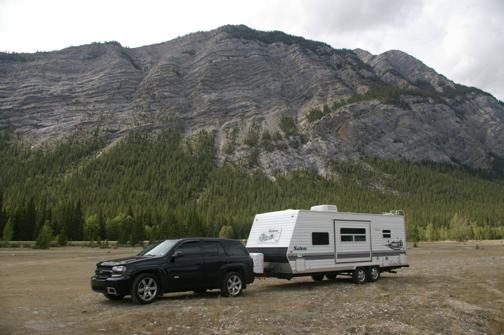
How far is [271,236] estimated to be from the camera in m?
21.3

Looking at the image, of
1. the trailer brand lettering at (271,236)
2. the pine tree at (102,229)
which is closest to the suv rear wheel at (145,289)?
the trailer brand lettering at (271,236)

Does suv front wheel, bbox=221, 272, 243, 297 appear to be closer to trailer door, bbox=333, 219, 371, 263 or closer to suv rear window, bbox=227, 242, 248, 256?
suv rear window, bbox=227, 242, 248, 256

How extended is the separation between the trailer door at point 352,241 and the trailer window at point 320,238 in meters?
0.62

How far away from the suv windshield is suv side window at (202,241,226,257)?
1.20 meters

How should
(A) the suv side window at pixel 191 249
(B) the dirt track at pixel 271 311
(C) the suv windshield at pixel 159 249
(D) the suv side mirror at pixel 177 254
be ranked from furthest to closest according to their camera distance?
1. (A) the suv side window at pixel 191 249
2. (C) the suv windshield at pixel 159 249
3. (D) the suv side mirror at pixel 177 254
4. (B) the dirt track at pixel 271 311

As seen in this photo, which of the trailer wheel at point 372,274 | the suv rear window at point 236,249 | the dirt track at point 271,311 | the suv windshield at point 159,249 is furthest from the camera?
the trailer wheel at point 372,274

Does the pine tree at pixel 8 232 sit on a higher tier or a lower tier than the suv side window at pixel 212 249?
higher

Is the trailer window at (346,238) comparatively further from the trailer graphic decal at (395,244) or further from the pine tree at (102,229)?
the pine tree at (102,229)

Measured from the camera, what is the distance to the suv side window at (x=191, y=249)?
16.4 metres

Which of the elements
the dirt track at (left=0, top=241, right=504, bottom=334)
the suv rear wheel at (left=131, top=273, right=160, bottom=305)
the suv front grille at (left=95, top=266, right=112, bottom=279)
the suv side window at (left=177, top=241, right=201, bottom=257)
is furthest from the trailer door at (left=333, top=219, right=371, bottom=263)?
the suv front grille at (left=95, top=266, right=112, bottom=279)

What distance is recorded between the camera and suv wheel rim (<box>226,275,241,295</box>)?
1717 cm

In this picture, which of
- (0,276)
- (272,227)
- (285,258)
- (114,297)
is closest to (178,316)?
(114,297)

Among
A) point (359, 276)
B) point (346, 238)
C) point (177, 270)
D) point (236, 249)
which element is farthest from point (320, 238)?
point (177, 270)

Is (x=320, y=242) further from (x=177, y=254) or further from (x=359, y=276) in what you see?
(x=177, y=254)
